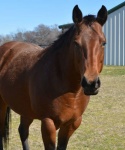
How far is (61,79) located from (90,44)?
2.26 feet

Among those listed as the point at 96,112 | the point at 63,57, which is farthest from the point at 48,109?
the point at 96,112

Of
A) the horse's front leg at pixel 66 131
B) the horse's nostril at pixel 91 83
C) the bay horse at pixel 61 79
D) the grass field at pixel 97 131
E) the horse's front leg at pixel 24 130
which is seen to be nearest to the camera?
the horse's nostril at pixel 91 83

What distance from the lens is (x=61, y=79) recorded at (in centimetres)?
342

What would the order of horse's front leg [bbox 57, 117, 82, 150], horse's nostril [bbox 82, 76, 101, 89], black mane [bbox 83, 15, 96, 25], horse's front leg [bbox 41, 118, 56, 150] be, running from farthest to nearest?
horse's front leg [bbox 57, 117, 82, 150]
horse's front leg [bbox 41, 118, 56, 150]
black mane [bbox 83, 15, 96, 25]
horse's nostril [bbox 82, 76, 101, 89]

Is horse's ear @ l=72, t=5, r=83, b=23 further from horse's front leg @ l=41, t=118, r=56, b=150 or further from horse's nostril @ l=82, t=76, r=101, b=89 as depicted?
horse's front leg @ l=41, t=118, r=56, b=150

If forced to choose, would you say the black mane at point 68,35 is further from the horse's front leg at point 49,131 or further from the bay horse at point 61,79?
the horse's front leg at point 49,131

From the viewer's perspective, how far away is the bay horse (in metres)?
2.88

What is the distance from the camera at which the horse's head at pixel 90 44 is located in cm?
271

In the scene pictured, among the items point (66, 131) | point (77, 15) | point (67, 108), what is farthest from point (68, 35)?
point (66, 131)

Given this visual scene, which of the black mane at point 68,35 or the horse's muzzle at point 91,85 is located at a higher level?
the black mane at point 68,35

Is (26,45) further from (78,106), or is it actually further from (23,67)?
(78,106)

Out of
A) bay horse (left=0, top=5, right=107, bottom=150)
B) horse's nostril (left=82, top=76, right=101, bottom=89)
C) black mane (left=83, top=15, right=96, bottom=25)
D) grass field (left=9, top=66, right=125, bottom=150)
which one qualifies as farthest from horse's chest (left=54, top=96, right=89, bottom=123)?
grass field (left=9, top=66, right=125, bottom=150)

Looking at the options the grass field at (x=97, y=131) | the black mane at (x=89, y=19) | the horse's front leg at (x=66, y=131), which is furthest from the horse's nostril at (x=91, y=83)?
the grass field at (x=97, y=131)

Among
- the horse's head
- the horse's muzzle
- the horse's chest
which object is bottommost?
the horse's chest
